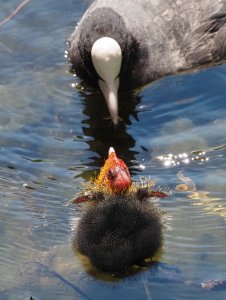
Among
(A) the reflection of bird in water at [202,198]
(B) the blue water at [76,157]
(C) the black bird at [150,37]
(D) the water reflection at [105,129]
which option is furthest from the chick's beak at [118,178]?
(C) the black bird at [150,37]

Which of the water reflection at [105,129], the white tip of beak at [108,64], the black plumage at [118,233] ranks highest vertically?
the white tip of beak at [108,64]

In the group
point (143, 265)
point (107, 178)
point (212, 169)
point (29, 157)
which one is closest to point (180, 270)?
point (143, 265)

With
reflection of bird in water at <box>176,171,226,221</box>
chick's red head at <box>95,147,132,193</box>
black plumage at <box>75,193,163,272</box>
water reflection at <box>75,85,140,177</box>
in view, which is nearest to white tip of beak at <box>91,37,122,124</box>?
water reflection at <box>75,85,140,177</box>

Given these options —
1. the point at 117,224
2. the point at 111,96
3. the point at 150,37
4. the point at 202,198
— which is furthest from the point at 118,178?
the point at 150,37

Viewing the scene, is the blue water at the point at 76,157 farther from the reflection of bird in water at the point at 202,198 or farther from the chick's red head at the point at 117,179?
the chick's red head at the point at 117,179

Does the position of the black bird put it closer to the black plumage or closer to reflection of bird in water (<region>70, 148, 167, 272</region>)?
reflection of bird in water (<region>70, 148, 167, 272</region>)

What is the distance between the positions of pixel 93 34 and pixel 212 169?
5.74ft

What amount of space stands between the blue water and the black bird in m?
0.15

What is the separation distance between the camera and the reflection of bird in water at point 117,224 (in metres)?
4.95

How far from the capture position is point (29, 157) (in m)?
6.63

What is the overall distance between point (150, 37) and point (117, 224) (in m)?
3.24

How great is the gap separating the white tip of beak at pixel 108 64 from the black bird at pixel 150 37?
7 cm

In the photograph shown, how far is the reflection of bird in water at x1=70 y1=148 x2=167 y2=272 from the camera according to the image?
495cm

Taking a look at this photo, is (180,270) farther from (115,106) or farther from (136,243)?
(115,106)
